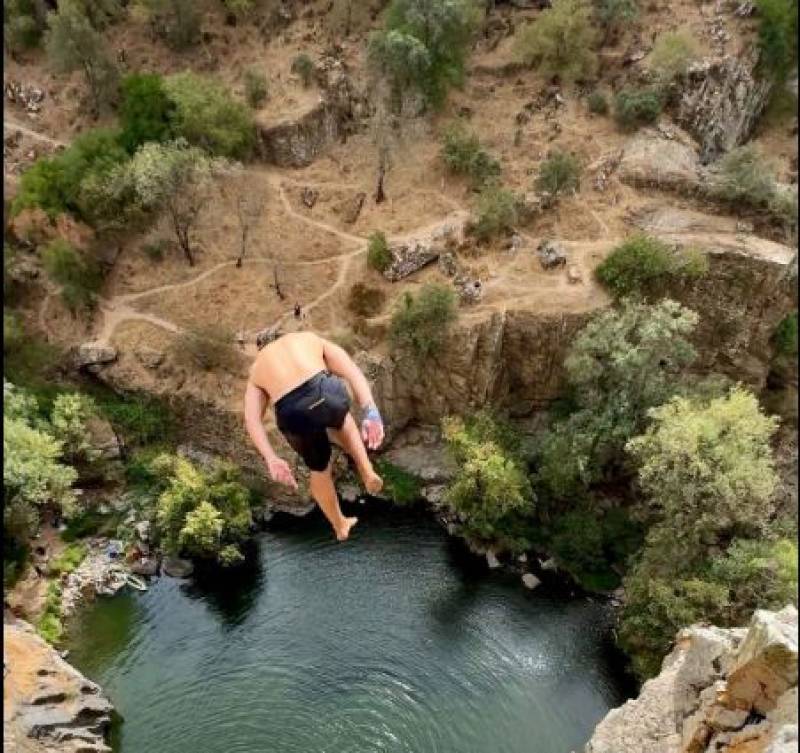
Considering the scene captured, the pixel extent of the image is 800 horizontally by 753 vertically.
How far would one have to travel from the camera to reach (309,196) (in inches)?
1403

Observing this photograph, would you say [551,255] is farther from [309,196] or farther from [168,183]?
[168,183]

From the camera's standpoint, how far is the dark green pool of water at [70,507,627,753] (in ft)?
72.6

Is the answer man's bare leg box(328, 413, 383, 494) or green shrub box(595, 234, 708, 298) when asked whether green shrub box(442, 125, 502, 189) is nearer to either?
green shrub box(595, 234, 708, 298)

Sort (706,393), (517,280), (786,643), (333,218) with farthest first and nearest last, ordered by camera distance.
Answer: (333,218)
(517,280)
(706,393)
(786,643)

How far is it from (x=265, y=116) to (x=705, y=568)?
27.4 meters

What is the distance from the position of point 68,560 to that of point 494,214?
20990 mm

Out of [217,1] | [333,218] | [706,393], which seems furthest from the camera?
[217,1]

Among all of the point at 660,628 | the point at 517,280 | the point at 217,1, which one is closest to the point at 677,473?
the point at 660,628

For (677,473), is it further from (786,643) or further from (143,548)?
(143,548)

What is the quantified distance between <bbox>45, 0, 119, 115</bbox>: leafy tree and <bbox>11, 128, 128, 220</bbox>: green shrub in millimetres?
5059

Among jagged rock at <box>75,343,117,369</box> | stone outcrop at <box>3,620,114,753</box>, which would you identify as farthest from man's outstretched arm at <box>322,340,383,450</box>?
jagged rock at <box>75,343,117,369</box>

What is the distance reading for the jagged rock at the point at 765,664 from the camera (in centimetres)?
1305

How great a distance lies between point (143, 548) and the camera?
1083 inches

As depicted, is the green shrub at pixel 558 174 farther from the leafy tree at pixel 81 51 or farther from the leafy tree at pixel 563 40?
the leafy tree at pixel 81 51
